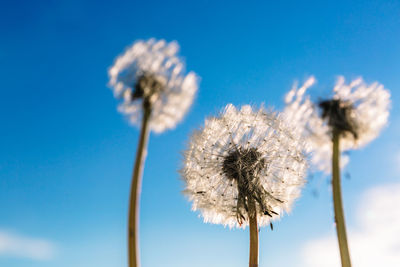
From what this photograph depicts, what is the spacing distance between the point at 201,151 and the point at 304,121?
3.52m

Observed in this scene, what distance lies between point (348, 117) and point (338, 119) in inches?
4.9

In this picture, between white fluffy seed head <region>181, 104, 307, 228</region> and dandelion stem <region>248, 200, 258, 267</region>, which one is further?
white fluffy seed head <region>181, 104, 307, 228</region>

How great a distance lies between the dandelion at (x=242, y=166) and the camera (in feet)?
21.9

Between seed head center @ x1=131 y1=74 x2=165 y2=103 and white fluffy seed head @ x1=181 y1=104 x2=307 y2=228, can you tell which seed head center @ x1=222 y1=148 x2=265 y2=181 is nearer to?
white fluffy seed head @ x1=181 y1=104 x2=307 y2=228

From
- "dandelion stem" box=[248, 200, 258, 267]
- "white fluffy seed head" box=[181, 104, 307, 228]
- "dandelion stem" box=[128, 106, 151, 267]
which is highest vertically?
"white fluffy seed head" box=[181, 104, 307, 228]

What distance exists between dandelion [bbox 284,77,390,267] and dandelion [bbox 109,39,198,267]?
3.80 ft

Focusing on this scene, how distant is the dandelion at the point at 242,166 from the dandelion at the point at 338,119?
2.73 metres

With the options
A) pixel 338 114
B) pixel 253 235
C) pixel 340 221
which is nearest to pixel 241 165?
pixel 253 235

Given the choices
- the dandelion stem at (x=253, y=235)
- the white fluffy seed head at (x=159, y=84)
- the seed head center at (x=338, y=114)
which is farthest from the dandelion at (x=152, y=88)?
the dandelion stem at (x=253, y=235)

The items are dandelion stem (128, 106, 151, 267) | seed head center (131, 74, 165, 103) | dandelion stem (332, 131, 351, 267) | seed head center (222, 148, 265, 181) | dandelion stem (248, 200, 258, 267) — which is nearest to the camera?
dandelion stem (128, 106, 151, 267)

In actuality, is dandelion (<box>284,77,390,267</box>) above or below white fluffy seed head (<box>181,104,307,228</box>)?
below

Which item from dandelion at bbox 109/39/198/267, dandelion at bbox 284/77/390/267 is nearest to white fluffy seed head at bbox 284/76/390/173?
dandelion at bbox 284/77/390/267

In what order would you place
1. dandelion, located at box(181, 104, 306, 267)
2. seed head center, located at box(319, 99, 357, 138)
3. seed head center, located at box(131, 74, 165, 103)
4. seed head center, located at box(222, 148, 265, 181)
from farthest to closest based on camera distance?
1. seed head center, located at box(222, 148, 265, 181)
2. dandelion, located at box(181, 104, 306, 267)
3. seed head center, located at box(319, 99, 357, 138)
4. seed head center, located at box(131, 74, 165, 103)

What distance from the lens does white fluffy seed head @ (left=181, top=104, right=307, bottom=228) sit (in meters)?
6.72
